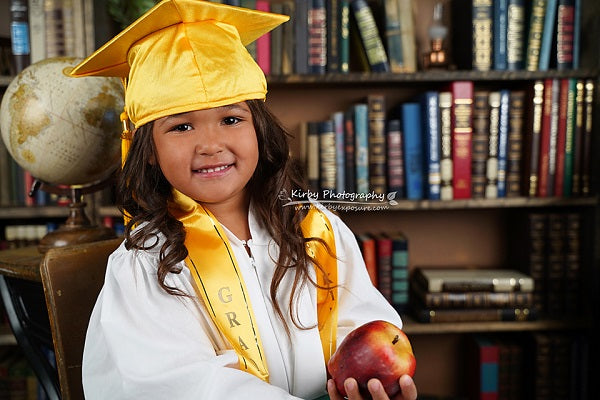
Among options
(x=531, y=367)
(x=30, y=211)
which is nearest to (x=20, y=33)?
(x=30, y=211)

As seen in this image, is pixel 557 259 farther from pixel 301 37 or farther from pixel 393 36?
pixel 301 37

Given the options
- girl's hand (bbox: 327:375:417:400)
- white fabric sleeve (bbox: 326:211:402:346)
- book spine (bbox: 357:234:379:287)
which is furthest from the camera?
book spine (bbox: 357:234:379:287)

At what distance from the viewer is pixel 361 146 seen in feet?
5.95

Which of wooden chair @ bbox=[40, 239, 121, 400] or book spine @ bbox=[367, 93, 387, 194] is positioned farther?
book spine @ bbox=[367, 93, 387, 194]

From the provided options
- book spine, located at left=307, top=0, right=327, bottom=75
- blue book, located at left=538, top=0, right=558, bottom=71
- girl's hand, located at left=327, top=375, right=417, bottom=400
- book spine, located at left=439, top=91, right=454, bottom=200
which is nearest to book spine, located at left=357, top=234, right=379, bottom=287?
book spine, located at left=439, top=91, right=454, bottom=200

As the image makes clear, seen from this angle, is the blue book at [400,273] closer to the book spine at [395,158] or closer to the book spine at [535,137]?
the book spine at [395,158]

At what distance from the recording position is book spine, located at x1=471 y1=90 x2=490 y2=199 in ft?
5.90

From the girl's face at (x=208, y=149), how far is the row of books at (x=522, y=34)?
3.74ft

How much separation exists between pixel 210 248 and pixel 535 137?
1305 millimetres

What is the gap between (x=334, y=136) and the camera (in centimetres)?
181

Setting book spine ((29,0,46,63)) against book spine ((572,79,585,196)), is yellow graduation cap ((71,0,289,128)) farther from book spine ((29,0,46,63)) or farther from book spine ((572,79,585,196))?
book spine ((572,79,585,196))

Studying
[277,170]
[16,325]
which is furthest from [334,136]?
[16,325]

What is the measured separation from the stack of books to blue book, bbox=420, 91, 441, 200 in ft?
1.12

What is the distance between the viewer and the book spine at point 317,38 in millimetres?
1741
